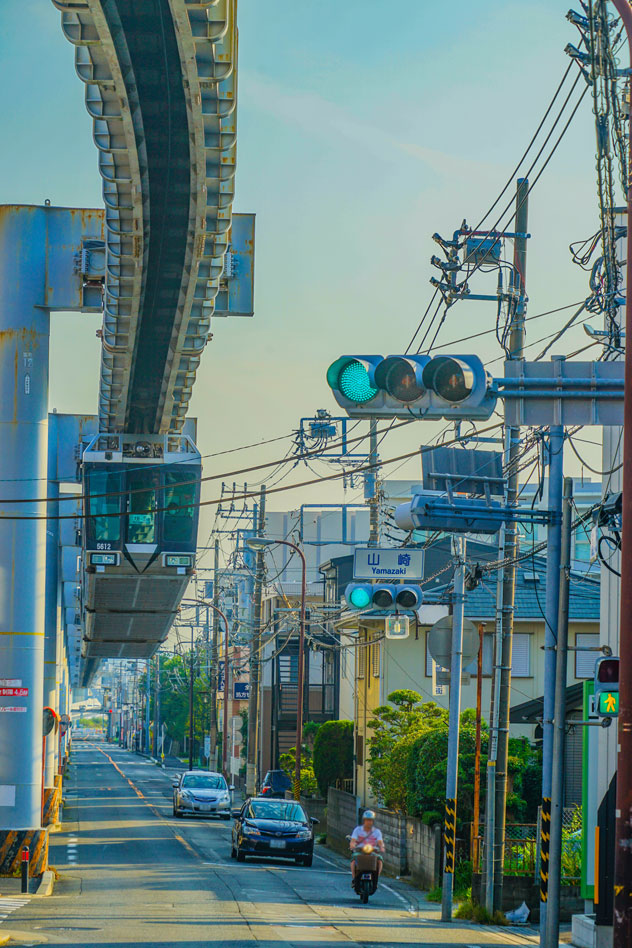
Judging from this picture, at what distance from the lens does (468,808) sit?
27.2m

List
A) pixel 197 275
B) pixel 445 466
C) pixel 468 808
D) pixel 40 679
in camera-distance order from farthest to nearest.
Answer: pixel 468 808 < pixel 40 679 < pixel 445 466 < pixel 197 275

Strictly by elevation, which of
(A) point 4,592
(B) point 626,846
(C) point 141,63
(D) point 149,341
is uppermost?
(C) point 141,63

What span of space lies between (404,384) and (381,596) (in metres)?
11.6

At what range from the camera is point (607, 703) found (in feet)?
45.7

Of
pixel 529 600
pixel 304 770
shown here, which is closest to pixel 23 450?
pixel 529 600

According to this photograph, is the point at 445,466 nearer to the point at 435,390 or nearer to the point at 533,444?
the point at 533,444

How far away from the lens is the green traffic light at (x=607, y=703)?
13.9 meters

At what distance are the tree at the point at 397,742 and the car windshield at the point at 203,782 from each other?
9.50 meters

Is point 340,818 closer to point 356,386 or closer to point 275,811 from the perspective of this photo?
point 275,811

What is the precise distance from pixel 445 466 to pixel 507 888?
307 inches

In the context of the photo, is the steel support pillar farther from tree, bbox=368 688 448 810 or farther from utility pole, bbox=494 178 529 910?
tree, bbox=368 688 448 810

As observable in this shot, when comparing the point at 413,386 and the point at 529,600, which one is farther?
the point at 529,600

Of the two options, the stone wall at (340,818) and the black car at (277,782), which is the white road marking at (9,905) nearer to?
the stone wall at (340,818)

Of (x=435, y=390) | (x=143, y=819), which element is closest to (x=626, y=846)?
(x=435, y=390)
